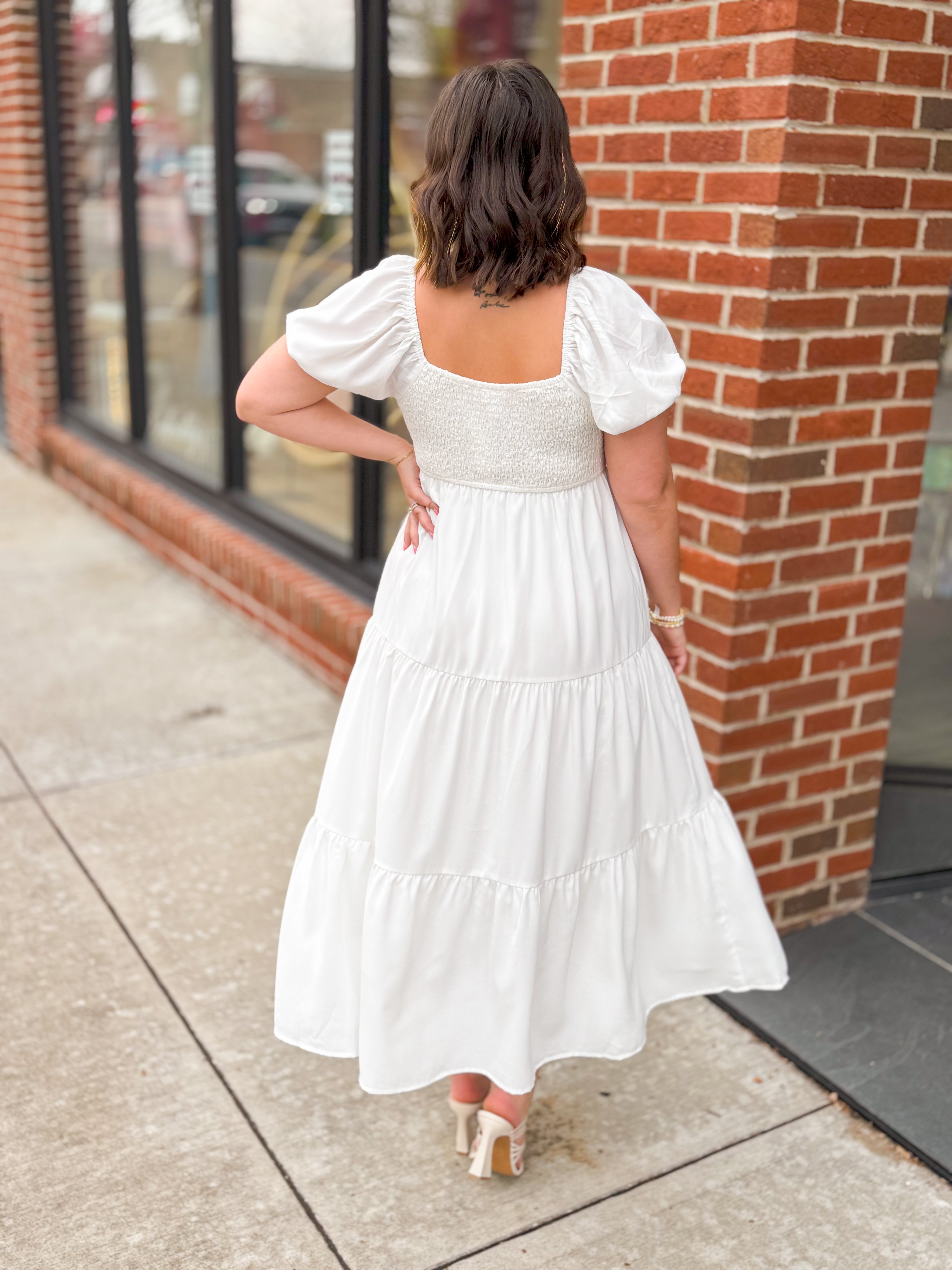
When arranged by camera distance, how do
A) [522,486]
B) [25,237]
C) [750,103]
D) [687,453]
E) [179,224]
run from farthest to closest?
1. [25,237]
2. [179,224]
3. [687,453]
4. [750,103]
5. [522,486]

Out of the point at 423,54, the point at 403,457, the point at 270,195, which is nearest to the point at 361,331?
the point at 403,457

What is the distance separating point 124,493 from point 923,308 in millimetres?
4741

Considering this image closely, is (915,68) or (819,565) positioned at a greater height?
(915,68)

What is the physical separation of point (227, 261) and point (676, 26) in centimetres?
342

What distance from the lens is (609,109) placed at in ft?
9.99

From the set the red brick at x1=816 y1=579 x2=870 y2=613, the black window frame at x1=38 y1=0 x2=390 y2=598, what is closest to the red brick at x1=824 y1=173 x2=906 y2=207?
the red brick at x1=816 y1=579 x2=870 y2=613

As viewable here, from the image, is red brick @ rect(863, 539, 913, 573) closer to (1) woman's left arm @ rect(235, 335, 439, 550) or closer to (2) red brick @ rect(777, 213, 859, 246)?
(2) red brick @ rect(777, 213, 859, 246)

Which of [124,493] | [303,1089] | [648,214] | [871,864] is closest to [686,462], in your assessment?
[648,214]

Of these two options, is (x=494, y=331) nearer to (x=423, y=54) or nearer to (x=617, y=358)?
(x=617, y=358)

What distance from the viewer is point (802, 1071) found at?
2836 millimetres

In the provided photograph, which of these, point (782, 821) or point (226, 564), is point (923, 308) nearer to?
point (782, 821)

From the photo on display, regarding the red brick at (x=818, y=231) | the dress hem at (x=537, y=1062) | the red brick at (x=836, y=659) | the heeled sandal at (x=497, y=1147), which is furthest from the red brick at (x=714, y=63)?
the heeled sandal at (x=497, y=1147)

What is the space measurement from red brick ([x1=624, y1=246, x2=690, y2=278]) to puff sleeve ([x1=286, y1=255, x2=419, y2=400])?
1015 millimetres

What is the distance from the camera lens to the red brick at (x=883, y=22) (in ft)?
8.59
